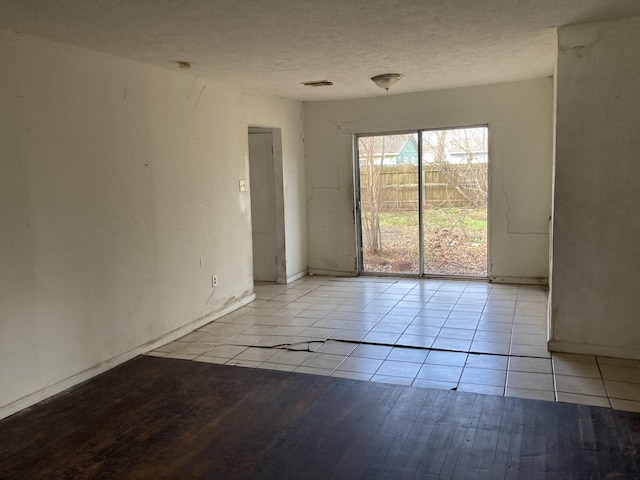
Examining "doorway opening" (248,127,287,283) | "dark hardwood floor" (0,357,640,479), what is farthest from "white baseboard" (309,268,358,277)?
"dark hardwood floor" (0,357,640,479)

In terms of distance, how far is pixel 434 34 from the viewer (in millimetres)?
3482

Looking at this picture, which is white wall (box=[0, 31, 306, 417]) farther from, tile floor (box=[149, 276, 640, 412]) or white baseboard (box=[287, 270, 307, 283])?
white baseboard (box=[287, 270, 307, 283])

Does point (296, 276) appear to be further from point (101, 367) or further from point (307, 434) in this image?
point (307, 434)

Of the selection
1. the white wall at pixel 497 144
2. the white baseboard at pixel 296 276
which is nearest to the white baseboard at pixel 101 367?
the white baseboard at pixel 296 276

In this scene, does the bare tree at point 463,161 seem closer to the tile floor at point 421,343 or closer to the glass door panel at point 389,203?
the glass door panel at point 389,203

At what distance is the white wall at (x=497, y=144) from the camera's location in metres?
5.64

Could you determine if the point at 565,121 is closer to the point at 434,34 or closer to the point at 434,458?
the point at 434,34

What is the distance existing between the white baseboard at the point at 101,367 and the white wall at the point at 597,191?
2860mm

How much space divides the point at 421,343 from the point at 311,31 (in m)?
2.33

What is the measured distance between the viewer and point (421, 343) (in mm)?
3893

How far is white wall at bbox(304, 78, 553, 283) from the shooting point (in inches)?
222

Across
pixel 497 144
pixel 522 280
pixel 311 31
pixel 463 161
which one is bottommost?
pixel 522 280

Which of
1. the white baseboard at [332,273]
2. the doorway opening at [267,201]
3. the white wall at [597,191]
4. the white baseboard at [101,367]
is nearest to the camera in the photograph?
the white baseboard at [101,367]

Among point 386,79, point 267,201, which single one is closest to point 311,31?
point 386,79
